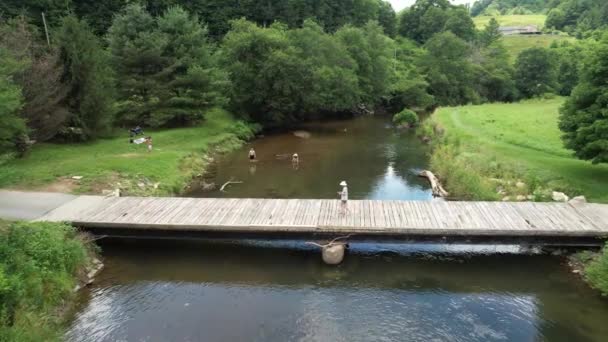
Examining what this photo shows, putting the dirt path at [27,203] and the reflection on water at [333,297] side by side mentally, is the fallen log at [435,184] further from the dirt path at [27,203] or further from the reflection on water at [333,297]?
the dirt path at [27,203]

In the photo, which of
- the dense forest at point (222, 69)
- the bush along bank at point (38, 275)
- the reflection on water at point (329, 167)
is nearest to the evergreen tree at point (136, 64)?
the dense forest at point (222, 69)

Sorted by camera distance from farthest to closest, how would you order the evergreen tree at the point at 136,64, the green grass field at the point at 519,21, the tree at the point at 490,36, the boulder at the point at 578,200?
the green grass field at the point at 519,21 < the tree at the point at 490,36 < the evergreen tree at the point at 136,64 < the boulder at the point at 578,200

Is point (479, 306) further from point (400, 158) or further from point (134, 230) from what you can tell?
point (400, 158)

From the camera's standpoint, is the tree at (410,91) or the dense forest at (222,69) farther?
the tree at (410,91)

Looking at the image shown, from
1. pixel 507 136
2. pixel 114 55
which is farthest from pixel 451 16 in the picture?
pixel 114 55

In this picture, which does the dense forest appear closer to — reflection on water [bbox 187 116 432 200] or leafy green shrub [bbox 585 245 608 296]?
leafy green shrub [bbox 585 245 608 296]

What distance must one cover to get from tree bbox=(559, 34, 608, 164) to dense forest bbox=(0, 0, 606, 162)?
346 millimetres

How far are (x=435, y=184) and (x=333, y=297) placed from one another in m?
14.6

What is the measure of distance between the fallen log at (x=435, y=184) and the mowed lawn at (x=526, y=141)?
3.96 metres

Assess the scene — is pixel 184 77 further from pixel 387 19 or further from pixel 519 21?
pixel 519 21

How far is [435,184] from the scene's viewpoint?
1086 inches

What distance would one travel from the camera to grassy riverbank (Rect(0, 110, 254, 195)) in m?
24.3

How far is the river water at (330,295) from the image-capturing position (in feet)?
45.0

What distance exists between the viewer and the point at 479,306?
592 inches
